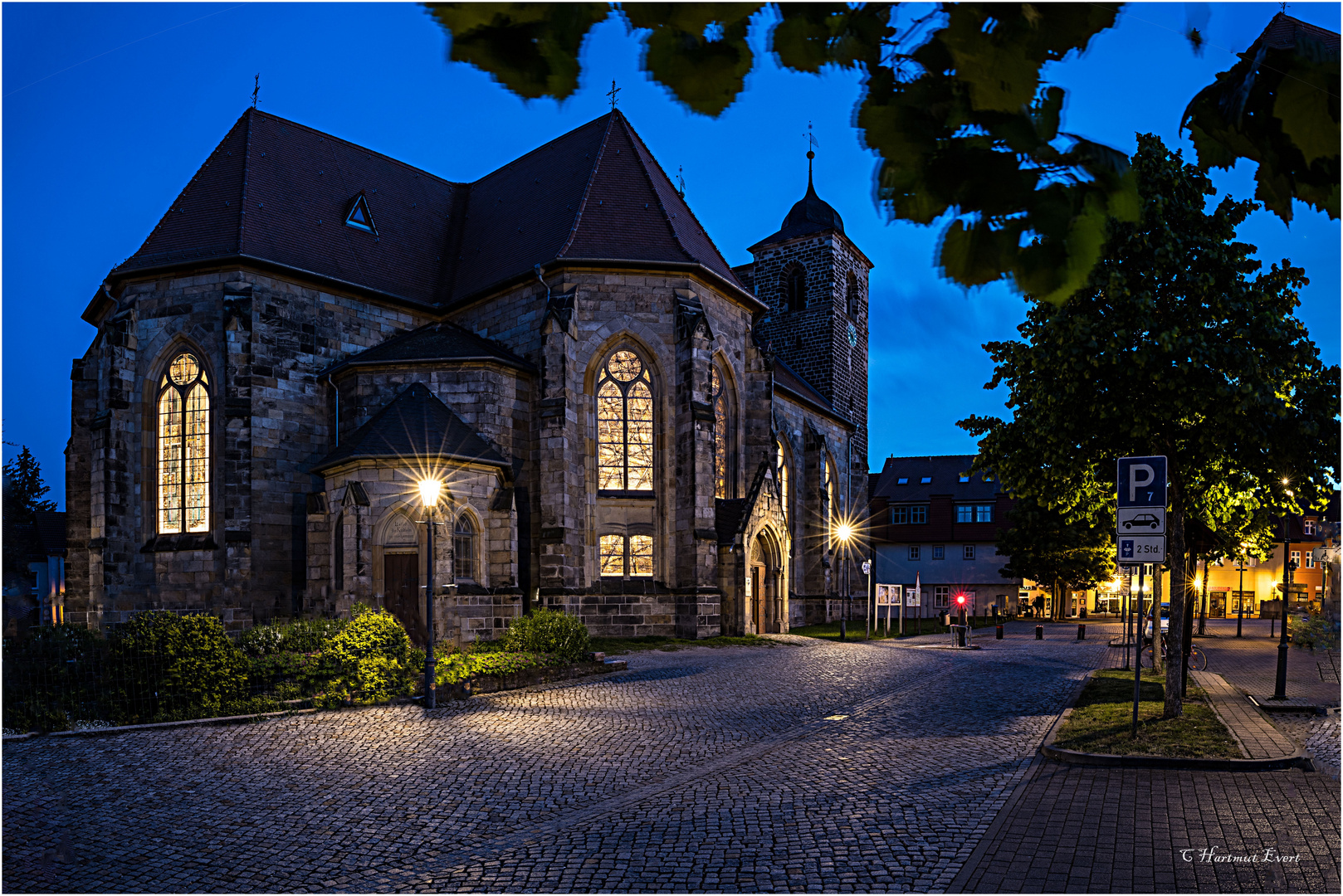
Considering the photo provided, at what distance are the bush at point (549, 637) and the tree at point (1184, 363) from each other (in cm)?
919

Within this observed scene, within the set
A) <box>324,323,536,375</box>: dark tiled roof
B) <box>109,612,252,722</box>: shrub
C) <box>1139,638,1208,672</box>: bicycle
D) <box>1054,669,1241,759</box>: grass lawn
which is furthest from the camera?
<box>324,323,536,375</box>: dark tiled roof

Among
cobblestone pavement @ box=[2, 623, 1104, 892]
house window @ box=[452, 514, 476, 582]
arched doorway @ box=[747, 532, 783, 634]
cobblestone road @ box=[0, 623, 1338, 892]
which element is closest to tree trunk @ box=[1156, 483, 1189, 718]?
cobblestone road @ box=[0, 623, 1338, 892]

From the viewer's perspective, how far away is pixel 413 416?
25016 millimetres

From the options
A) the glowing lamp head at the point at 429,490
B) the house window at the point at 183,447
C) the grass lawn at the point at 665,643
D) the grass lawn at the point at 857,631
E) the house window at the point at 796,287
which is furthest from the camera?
the house window at the point at 796,287

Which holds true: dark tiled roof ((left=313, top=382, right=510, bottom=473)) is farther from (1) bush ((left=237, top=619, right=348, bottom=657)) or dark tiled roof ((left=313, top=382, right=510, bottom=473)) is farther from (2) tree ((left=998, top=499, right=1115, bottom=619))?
(2) tree ((left=998, top=499, right=1115, bottom=619))

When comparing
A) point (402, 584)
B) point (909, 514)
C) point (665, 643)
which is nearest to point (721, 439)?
point (665, 643)

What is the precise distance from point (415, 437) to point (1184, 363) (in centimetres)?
1793

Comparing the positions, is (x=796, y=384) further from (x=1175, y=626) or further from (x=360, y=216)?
(x=1175, y=626)

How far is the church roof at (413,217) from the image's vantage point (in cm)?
2777

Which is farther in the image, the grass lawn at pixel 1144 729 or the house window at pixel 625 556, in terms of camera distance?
the house window at pixel 625 556

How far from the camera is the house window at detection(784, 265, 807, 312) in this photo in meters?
46.6

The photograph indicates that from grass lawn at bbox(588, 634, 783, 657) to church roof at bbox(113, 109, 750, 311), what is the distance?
1104 cm

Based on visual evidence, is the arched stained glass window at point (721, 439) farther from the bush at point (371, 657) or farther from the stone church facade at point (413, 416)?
the bush at point (371, 657)

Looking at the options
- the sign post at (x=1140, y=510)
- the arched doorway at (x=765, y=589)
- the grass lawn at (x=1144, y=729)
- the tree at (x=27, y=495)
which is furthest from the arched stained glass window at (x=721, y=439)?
the tree at (x=27, y=495)
